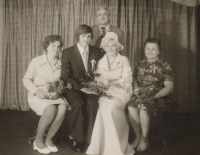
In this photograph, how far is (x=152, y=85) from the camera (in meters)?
2.38

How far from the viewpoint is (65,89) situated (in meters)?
2.36

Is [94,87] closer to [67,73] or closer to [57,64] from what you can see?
[67,73]

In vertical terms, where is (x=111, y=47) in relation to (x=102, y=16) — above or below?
below

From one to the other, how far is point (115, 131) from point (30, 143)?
0.85 m

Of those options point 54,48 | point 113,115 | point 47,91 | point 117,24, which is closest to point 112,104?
point 113,115

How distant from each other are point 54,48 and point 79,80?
0.40 metres

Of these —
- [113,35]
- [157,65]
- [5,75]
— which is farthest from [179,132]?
[5,75]

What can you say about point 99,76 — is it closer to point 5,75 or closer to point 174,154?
point 174,154

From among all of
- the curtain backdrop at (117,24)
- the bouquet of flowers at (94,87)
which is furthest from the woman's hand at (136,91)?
the curtain backdrop at (117,24)

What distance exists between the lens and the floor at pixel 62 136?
6.91 feet

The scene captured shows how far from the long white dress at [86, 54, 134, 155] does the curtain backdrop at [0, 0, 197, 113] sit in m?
1.15

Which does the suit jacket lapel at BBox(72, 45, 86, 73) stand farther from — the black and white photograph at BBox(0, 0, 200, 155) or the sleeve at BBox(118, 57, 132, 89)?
the sleeve at BBox(118, 57, 132, 89)

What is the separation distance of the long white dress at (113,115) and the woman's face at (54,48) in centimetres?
48

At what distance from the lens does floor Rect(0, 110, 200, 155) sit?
211 centimetres
